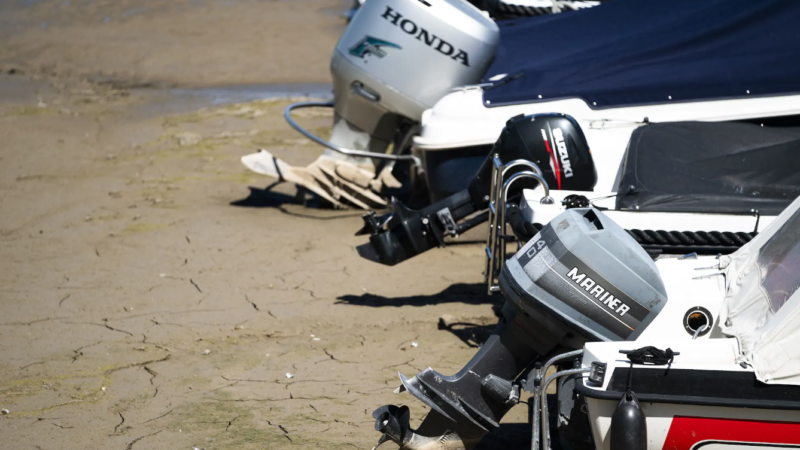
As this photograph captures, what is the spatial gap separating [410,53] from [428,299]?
1718 millimetres

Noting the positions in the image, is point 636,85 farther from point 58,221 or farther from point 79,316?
point 58,221

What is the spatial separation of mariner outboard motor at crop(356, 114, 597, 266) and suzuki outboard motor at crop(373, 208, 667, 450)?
1412mm

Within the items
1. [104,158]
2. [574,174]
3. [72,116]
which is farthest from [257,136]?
[574,174]

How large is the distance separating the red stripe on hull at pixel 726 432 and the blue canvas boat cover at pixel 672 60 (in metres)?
2.99

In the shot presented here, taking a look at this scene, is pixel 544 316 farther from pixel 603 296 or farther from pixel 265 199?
pixel 265 199

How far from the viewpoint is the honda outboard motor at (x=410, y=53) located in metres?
5.63

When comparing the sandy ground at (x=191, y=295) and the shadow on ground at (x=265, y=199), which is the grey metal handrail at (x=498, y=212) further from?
the shadow on ground at (x=265, y=199)

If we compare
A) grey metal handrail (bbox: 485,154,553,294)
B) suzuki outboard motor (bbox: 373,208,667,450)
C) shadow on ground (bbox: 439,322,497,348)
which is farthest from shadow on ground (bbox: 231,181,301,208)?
suzuki outboard motor (bbox: 373,208,667,450)

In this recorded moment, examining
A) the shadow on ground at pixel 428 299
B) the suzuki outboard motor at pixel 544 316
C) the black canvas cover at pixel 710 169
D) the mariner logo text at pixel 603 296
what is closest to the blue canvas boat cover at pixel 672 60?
the black canvas cover at pixel 710 169

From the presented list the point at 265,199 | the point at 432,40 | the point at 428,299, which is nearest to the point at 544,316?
the point at 428,299

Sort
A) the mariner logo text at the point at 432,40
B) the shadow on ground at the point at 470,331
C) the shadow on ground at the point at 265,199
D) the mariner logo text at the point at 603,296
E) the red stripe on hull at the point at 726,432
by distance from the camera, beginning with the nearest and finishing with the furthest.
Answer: the red stripe on hull at the point at 726,432 < the mariner logo text at the point at 603,296 < the shadow on ground at the point at 470,331 < the mariner logo text at the point at 432,40 < the shadow on ground at the point at 265,199

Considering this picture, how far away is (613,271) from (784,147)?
6.29 ft

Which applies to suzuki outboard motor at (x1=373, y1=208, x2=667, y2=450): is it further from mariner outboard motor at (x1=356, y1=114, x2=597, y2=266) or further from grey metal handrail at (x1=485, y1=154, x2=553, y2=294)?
mariner outboard motor at (x1=356, y1=114, x2=597, y2=266)

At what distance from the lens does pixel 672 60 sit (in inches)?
208
